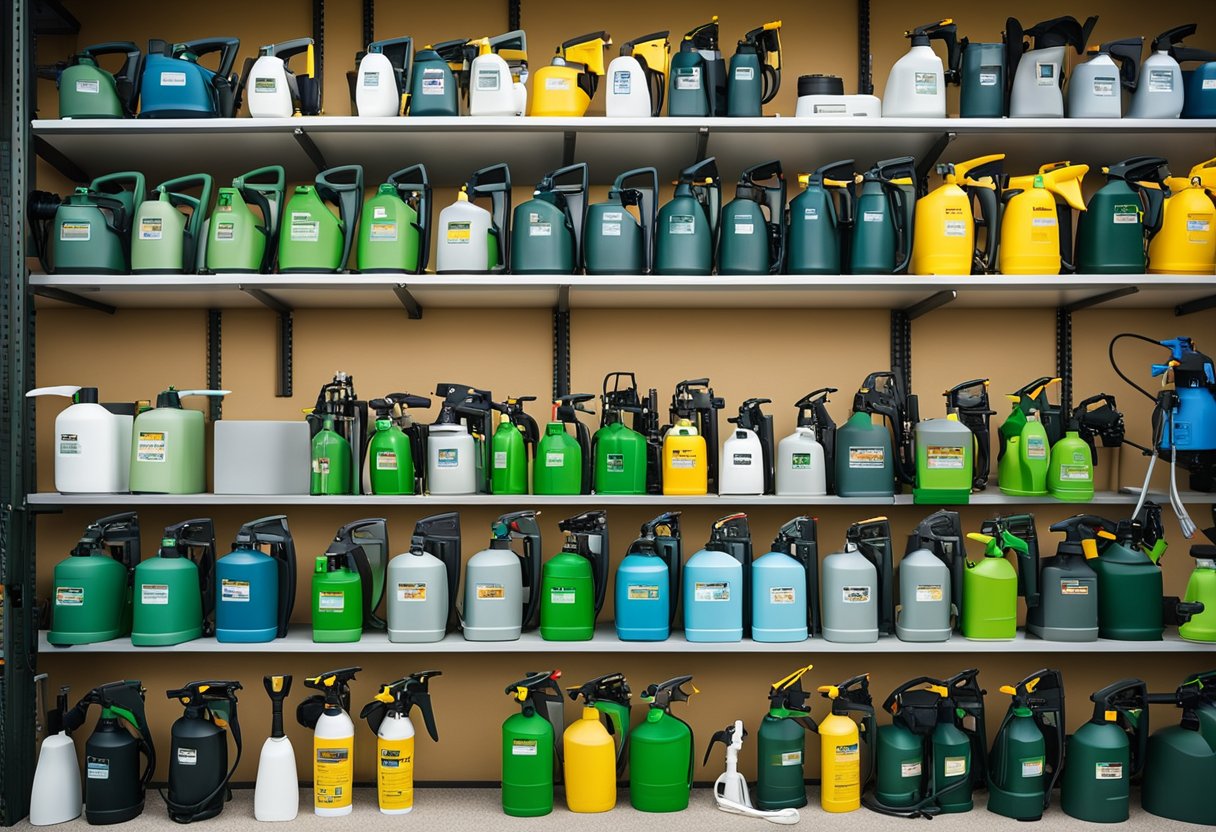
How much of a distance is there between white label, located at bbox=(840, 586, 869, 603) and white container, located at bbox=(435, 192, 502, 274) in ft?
5.50

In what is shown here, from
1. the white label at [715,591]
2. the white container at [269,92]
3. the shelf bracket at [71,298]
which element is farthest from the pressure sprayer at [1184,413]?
the shelf bracket at [71,298]

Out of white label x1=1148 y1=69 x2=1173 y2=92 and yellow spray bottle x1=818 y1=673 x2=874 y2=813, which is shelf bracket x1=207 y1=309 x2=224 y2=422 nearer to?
yellow spray bottle x1=818 y1=673 x2=874 y2=813

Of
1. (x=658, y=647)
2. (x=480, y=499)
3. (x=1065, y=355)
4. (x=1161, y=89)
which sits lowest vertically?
(x=658, y=647)

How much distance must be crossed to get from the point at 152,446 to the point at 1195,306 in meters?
3.87

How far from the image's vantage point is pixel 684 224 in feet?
10.8

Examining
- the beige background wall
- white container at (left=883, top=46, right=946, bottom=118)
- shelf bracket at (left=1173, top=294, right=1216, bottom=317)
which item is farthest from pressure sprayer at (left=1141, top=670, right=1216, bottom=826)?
white container at (left=883, top=46, right=946, bottom=118)

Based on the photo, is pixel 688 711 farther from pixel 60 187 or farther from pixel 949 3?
pixel 60 187

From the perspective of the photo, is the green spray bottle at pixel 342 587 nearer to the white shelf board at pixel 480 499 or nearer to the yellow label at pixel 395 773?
the white shelf board at pixel 480 499

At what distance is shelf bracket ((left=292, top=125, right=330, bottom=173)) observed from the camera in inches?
129

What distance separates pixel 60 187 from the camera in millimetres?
3752

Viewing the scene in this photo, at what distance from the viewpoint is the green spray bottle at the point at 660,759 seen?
10.6 ft

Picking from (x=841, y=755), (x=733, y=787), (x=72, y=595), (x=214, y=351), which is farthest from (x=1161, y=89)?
(x=72, y=595)

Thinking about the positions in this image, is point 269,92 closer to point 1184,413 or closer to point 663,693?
point 663,693

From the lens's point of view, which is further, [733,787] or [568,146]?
[568,146]
